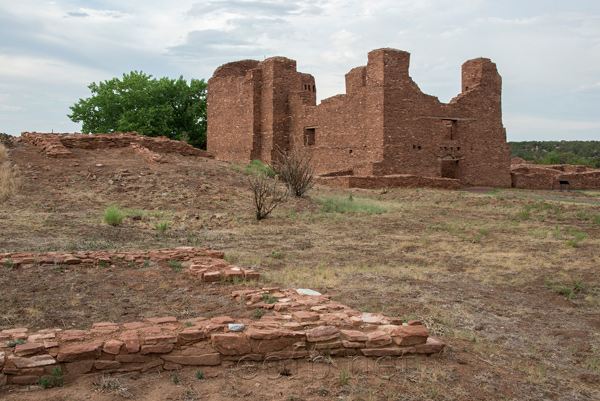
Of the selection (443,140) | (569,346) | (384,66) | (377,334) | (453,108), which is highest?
(384,66)

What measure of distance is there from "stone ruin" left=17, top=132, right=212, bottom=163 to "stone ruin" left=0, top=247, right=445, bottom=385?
12.6 meters

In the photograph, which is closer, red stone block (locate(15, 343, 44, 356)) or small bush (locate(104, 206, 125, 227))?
red stone block (locate(15, 343, 44, 356))

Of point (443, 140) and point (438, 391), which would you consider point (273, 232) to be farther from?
point (443, 140)

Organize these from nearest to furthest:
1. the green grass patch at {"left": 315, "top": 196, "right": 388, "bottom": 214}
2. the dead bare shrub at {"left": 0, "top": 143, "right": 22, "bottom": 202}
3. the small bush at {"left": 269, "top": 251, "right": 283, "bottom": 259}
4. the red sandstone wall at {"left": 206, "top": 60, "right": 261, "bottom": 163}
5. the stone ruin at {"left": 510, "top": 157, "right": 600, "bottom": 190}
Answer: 1. the small bush at {"left": 269, "top": 251, "right": 283, "bottom": 259}
2. the dead bare shrub at {"left": 0, "top": 143, "right": 22, "bottom": 202}
3. the green grass patch at {"left": 315, "top": 196, "right": 388, "bottom": 214}
4. the stone ruin at {"left": 510, "top": 157, "right": 600, "bottom": 190}
5. the red sandstone wall at {"left": 206, "top": 60, "right": 261, "bottom": 163}

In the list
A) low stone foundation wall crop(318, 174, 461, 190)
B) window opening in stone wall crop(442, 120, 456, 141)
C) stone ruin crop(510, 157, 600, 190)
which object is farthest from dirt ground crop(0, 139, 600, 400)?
stone ruin crop(510, 157, 600, 190)

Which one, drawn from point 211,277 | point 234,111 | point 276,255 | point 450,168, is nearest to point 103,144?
point 234,111

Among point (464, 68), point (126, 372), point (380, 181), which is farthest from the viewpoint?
point (464, 68)

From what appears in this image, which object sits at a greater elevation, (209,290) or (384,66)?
(384,66)

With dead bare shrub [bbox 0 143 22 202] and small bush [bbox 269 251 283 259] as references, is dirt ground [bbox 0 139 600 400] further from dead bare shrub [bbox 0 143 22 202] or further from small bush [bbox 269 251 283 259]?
dead bare shrub [bbox 0 143 22 202]

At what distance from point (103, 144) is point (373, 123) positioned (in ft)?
34.6

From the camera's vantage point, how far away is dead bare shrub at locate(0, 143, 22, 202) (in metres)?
12.1

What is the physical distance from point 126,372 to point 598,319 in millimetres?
4953

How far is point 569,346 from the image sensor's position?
16.1 feet

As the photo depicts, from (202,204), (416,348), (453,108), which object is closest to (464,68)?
(453,108)
